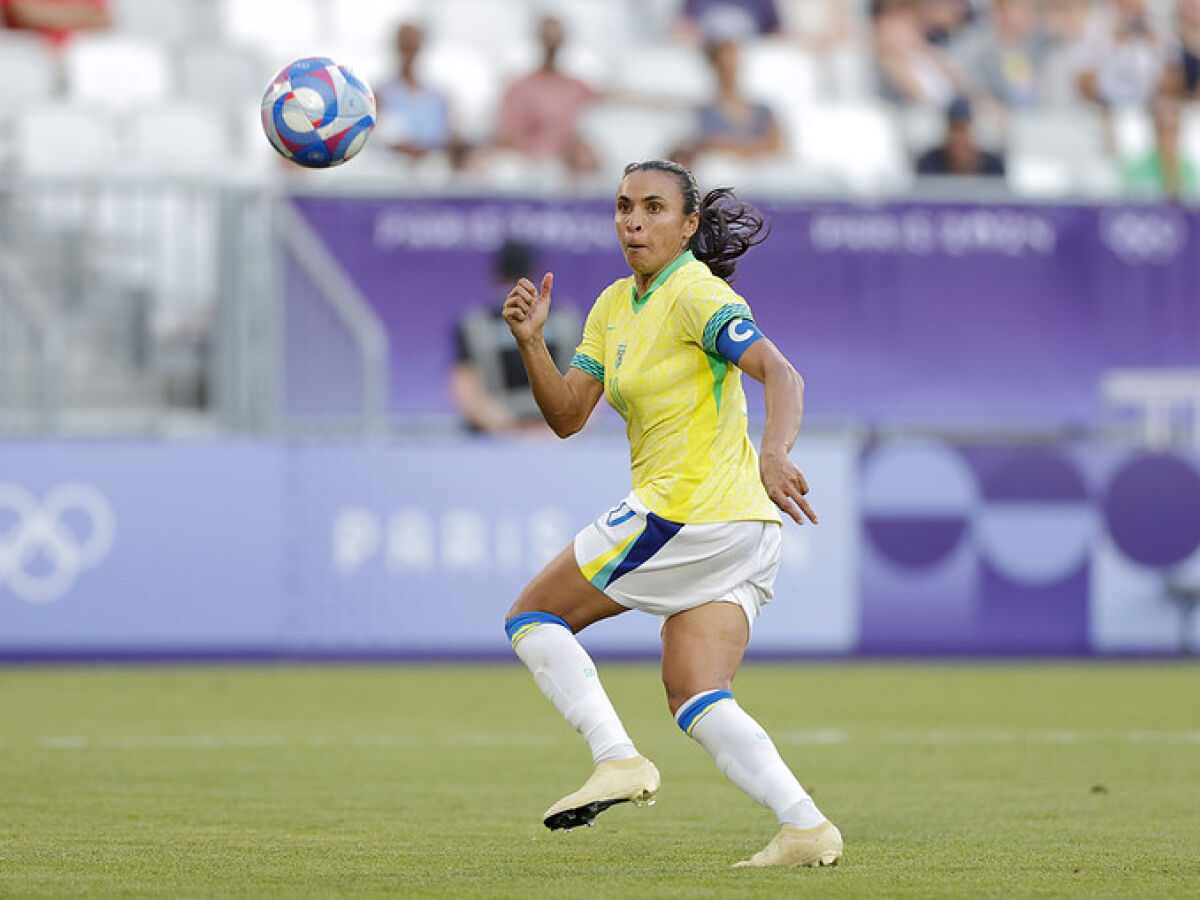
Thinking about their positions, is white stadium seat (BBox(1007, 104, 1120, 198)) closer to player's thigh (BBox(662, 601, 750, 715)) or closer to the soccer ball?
the soccer ball

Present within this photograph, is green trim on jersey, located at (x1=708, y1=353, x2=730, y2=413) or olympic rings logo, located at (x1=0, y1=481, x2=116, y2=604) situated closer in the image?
green trim on jersey, located at (x1=708, y1=353, x2=730, y2=413)

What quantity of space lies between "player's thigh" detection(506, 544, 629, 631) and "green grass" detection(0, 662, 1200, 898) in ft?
2.45

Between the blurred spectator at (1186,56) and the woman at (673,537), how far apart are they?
15.8 m

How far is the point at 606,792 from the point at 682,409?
1144 millimetres

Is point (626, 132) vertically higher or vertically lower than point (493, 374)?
higher

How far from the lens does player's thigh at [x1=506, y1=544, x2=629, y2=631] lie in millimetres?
6918

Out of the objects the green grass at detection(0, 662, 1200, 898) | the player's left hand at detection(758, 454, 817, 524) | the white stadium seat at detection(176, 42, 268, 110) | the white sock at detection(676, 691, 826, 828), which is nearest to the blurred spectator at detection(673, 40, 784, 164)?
the white stadium seat at detection(176, 42, 268, 110)

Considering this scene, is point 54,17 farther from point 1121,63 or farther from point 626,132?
point 1121,63

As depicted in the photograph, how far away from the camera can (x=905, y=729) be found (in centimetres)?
1168

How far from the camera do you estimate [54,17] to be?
60.9 feet

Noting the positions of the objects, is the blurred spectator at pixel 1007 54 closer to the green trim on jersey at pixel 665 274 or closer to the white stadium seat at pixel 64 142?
the white stadium seat at pixel 64 142

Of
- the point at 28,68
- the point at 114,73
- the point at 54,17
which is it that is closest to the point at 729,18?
the point at 114,73

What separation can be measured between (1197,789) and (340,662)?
7539 mm

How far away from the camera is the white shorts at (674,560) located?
6.75m
